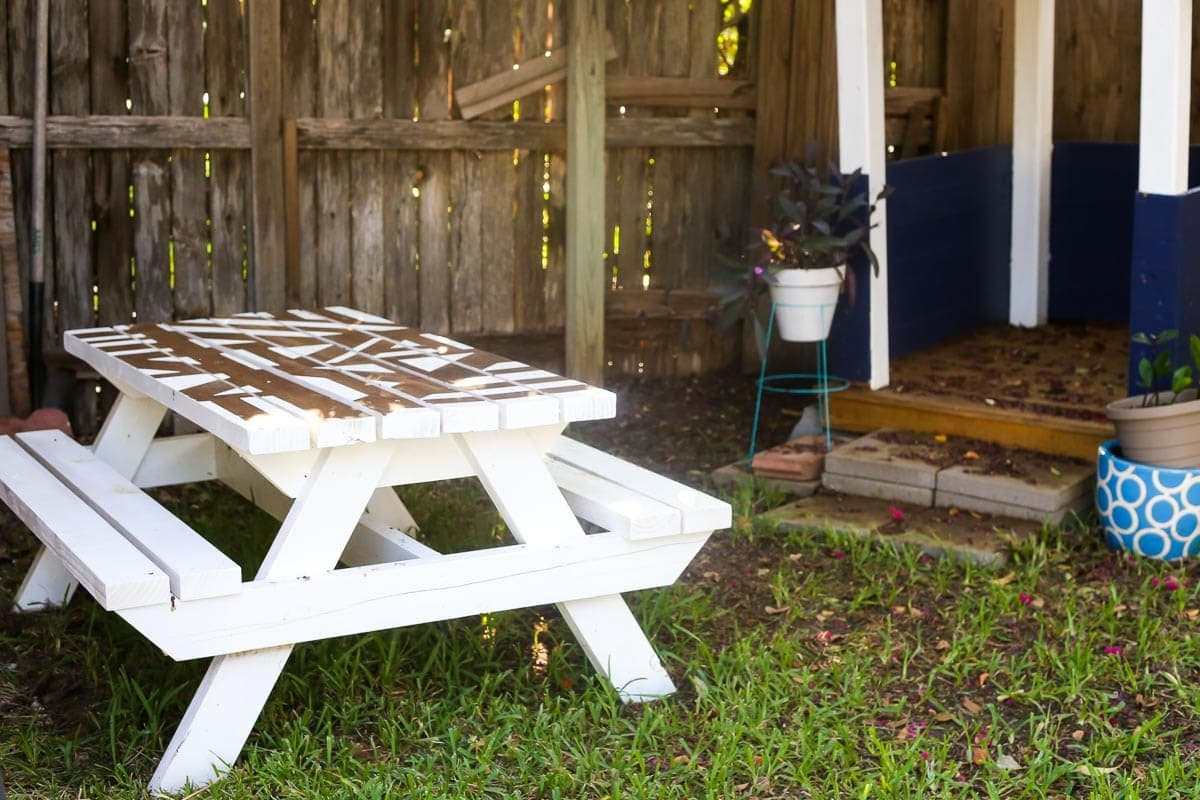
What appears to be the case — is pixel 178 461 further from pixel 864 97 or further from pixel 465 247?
pixel 864 97

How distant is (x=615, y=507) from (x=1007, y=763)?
1049 mm

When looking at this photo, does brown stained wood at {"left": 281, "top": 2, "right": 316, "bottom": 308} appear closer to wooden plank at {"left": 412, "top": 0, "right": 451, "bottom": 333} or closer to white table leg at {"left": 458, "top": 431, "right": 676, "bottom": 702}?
wooden plank at {"left": 412, "top": 0, "right": 451, "bottom": 333}

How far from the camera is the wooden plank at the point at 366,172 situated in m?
6.02

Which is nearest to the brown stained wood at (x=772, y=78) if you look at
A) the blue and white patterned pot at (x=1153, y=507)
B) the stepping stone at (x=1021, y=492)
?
the stepping stone at (x=1021, y=492)

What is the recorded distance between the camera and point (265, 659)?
3281 mm

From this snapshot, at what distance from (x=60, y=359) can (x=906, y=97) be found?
3.89m

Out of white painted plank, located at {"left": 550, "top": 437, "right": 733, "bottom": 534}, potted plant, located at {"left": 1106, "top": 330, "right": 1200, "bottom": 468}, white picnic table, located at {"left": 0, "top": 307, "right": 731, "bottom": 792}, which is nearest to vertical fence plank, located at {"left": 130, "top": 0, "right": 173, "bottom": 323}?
white picnic table, located at {"left": 0, "top": 307, "right": 731, "bottom": 792}

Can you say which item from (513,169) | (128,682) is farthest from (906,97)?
(128,682)

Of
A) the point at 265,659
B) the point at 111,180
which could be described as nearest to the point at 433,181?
the point at 111,180

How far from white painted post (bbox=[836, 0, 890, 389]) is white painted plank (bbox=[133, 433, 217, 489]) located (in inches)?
98.8

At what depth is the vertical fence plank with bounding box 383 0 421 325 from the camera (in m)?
6.09

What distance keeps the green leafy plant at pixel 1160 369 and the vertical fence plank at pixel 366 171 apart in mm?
2953

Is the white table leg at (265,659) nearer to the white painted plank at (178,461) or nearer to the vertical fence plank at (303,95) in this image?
the white painted plank at (178,461)

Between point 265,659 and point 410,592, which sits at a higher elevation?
point 410,592
